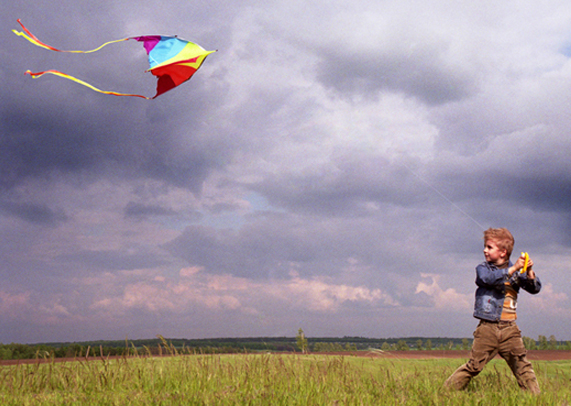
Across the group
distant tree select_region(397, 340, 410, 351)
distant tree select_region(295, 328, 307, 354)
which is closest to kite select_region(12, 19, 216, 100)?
distant tree select_region(295, 328, 307, 354)

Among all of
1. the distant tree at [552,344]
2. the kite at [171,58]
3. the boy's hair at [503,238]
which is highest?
the kite at [171,58]

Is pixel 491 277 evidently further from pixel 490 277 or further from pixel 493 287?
pixel 493 287

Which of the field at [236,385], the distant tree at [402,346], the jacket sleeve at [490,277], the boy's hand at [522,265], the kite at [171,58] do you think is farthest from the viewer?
the distant tree at [402,346]

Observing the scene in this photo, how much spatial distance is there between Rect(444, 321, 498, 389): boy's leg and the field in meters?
0.32

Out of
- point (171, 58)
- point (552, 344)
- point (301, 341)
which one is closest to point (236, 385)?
point (301, 341)

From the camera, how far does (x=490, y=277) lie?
6.56m

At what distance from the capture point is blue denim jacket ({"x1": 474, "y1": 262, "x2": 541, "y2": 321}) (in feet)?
21.2

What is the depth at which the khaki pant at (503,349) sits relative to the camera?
6566mm

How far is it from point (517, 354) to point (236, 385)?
13.3 ft

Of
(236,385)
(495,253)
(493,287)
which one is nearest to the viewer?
(236,385)

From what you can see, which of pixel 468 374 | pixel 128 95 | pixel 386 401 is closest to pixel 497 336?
pixel 468 374

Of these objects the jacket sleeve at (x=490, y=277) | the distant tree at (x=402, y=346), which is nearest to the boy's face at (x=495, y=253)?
the jacket sleeve at (x=490, y=277)

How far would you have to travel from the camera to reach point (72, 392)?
18.6 ft

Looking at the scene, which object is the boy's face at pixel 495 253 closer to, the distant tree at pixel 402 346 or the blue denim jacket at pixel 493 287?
the blue denim jacket at pixel 493 287
